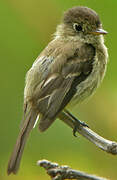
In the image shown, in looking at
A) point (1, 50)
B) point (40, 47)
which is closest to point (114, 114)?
point (40, 47)

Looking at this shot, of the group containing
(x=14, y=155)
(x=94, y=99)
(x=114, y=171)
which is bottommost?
(x=114, y=171)

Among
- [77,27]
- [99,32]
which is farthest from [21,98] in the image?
[99,32]

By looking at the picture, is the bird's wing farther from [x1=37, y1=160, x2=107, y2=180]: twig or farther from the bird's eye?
[x1=37, y1=160, x2=107, y2=180]: twig

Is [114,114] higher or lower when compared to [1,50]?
lower

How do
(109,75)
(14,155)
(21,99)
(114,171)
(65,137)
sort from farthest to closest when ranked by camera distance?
(21,99) → (65,137) → (109,75) → (114,171) → (14,155)

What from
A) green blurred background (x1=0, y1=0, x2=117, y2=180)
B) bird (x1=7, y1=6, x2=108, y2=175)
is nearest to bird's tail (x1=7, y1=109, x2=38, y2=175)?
bird (x1=7, y1=6, x2=108, y2=175)

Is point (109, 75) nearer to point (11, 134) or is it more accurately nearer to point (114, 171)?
point (114, 171)

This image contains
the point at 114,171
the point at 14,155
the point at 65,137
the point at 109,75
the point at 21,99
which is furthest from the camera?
the point at 21,99
